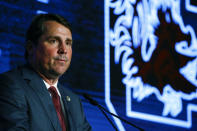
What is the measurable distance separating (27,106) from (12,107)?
0.38ft

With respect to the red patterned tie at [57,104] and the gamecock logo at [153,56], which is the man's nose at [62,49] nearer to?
the red patterned tie at [57,104]

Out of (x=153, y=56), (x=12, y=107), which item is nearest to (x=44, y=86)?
(x=12, y=107)

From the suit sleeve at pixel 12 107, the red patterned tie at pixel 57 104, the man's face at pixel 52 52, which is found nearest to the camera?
the suit sleeve at pixel 12 107

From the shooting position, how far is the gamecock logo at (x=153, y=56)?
394cm

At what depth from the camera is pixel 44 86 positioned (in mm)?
2725

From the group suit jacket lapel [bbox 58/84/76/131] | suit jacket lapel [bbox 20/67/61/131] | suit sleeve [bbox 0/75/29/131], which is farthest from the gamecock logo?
suit sleeve [bbox 0/75/29/131]

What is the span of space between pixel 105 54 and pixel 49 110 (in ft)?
4.36

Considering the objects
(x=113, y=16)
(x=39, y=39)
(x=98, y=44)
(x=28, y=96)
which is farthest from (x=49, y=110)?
(x=113, y=16)

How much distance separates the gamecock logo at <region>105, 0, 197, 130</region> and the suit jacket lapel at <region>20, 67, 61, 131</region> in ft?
3.70

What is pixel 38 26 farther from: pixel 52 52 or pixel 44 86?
pixel 44 86

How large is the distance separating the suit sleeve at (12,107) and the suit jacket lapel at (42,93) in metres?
0.13

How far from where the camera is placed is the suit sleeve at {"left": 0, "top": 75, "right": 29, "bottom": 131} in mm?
2355

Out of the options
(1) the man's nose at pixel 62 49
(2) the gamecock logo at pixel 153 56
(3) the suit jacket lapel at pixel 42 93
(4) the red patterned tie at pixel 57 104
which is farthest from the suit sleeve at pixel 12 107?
(2) the gamecock logo at pixel 153 56

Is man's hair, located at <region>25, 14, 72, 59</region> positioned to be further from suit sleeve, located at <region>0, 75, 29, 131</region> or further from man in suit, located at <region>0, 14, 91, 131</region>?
suit sleeve, located at <region>0, 75, 29, 131</region>
